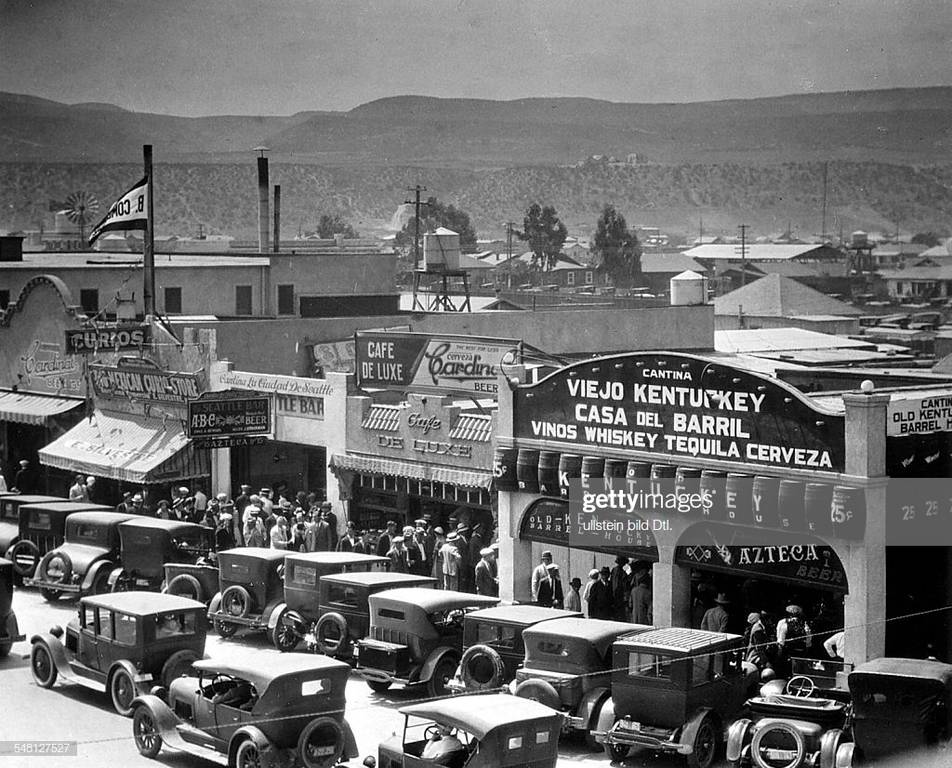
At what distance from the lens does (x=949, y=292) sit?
10406 cm

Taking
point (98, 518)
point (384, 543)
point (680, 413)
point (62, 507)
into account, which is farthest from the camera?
point (62, 507)

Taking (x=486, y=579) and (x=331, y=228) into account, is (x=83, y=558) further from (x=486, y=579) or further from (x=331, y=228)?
(x=331, y=228)

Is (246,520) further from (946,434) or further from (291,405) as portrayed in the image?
(946,434)

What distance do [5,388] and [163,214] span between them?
132m

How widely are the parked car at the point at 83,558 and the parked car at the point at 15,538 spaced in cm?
83

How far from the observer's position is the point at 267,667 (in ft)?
50.1

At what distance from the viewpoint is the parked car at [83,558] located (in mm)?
24375

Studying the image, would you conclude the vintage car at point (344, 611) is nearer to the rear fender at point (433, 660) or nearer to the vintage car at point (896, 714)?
the rear fender at point (433, 660)

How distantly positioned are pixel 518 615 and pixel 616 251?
11581cm

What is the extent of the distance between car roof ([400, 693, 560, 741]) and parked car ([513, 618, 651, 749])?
1.99 metres

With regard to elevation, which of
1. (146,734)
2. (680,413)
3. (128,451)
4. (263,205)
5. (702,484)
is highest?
(263,205)

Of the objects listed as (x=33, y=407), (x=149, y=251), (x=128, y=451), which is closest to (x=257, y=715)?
(x=128, y=451)

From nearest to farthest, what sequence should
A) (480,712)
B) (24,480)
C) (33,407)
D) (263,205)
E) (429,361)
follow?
(480,712) < (429,361) < (24,480) < (33,407) < (263,205)

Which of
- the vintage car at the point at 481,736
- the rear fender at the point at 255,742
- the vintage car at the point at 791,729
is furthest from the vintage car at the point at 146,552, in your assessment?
the vintage car at the point at 791,729
